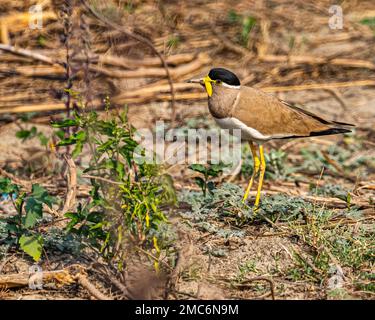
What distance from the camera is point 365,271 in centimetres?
396

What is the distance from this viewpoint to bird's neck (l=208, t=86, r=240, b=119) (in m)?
4.86

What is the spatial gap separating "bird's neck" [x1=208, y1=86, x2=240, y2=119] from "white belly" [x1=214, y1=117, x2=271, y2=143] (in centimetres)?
4

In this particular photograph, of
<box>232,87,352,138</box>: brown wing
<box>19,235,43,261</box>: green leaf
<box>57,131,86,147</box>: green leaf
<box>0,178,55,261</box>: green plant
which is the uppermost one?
<box>232,87,352,138</box>: brown wing

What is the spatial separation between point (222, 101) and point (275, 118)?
398 millimetres

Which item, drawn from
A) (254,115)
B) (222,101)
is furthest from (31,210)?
(254,115)

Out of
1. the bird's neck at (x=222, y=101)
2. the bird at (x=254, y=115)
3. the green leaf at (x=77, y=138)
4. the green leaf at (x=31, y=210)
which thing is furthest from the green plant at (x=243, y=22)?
the green leaf at (x=77, y=138)

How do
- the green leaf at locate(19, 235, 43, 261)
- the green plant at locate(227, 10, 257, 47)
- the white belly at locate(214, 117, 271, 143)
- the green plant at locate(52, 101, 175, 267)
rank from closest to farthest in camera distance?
1. the green plant at locate(52, 101, 175, 267)
2. the green leaf at locate(19, 235, 43, 261)
3. the white belly at locate(214, 117, 271, 143)
4. the green plant at locate(227, 10, 257, 47)

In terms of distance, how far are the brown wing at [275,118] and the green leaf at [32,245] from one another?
1576mm

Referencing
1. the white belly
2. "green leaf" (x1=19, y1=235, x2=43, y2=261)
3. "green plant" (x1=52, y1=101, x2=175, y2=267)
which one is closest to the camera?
"green plant" (x1=52, y1=101, x2=175, y2=267)

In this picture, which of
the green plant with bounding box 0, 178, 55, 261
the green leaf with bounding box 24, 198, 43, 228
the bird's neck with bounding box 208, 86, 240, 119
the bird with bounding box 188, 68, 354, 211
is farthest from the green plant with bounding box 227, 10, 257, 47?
the green leaf with bounding box 24, 198, 43, 228

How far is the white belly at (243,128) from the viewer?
4.84 meters

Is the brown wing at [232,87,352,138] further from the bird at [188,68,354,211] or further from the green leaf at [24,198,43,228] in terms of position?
the green leaf at [24,198,43,228]

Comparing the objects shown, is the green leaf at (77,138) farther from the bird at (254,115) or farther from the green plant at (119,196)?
the bird at (254,115)
